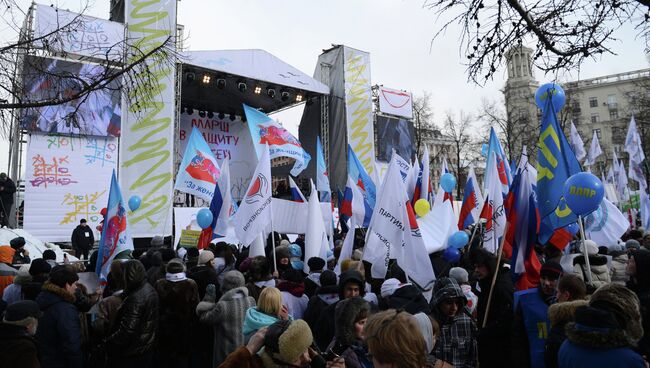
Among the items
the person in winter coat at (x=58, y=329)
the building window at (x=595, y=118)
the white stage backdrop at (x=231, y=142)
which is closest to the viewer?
the person in winter coat at (x=58, y=329)

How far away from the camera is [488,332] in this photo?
4.05 m

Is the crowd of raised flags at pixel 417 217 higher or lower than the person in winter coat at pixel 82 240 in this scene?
higher

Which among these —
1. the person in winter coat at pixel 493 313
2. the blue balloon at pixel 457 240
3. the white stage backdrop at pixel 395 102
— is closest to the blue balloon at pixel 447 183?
the blue balloon at pixel 457 240

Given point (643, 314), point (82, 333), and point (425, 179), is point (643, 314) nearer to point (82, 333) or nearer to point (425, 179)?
point (82, 333)

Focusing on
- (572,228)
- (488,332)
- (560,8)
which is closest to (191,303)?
(488,332)

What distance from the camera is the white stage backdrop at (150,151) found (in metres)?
15.9

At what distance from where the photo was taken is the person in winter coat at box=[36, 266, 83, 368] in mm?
4141

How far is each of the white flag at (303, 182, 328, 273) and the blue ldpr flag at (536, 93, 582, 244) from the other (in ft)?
10.1

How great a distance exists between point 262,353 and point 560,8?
3.47m

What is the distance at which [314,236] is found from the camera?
716cm

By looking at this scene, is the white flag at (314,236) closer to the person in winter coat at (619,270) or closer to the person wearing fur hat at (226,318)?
the person wearing fur hat at (226,318)

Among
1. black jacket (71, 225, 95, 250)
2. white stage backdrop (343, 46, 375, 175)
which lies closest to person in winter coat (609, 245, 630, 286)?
black jacket (71, 225, 95, 250)

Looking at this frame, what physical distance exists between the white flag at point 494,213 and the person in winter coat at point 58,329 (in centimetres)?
500

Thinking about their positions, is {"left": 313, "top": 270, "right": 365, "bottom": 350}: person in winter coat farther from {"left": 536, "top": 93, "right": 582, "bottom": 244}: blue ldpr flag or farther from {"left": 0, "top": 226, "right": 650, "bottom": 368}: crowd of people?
{"left": 536, "top": 93, "right": 582, "bottom": 244}: blue ldpr flag
